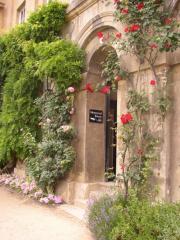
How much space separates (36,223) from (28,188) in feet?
7.68

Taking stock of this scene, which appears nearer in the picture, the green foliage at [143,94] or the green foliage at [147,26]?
the green foliage at [147,26]

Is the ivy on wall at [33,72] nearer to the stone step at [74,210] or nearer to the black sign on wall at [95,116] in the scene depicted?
the black sign on wall at [95,116]

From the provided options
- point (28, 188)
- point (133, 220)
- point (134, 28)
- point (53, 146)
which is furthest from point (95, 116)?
point (133, 220)

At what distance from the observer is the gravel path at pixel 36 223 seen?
437 cm

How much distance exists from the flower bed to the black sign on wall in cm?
191

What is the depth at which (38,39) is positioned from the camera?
7.63m

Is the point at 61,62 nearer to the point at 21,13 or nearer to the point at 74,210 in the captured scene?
the point at 74,210

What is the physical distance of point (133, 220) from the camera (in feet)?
12.0

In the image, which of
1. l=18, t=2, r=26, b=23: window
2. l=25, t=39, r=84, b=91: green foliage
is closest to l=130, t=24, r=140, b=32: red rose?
l=25, t=39, r=84, b=91: green foliage

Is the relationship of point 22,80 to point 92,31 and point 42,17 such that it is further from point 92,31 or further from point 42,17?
point 92,31

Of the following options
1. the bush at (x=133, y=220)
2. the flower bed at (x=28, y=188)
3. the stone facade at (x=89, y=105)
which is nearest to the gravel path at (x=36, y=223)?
the flower bed at (x=28, y=188)

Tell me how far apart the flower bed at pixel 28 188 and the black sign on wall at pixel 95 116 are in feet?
6.27

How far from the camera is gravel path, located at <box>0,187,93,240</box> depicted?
437 cm

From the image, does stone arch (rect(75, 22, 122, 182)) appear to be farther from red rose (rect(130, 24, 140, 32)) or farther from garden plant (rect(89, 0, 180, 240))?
red rose (rect(130, 24, 140, 32))
